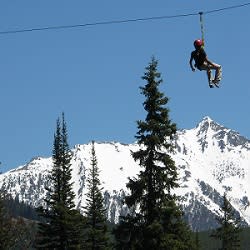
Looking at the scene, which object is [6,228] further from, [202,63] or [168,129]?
[202,63]

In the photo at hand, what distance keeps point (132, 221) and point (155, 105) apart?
675cm

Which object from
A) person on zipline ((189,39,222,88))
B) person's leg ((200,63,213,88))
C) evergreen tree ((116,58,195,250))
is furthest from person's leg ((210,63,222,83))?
evergreen tree ((116,58,195,250))

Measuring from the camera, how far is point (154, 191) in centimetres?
4056

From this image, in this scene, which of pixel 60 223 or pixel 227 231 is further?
pixel 227 231

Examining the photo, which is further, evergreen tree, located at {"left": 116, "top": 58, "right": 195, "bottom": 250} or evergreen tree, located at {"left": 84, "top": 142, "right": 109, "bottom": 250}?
evergreen tree, located at {"left": 84, "top": 142, "right": 109, "bottom": 250}

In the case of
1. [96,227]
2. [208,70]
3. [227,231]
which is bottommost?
[208,70]

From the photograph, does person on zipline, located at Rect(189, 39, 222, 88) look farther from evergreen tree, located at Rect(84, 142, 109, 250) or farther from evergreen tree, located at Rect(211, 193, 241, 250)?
evergreen tree, located at Rect(211, 193, 241, 250)

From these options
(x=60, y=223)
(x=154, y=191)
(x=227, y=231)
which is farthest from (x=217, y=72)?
(x=227, y=231)

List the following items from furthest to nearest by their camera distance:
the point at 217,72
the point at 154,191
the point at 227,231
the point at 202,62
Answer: the point at 227,231, the point at 154,191, the point at 217,72, the point at 202,62

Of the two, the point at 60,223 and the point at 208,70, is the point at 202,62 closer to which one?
the point at 208,70

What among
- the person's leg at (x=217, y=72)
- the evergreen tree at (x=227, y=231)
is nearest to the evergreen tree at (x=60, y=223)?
the evergreen tree at (x=227, y=231)

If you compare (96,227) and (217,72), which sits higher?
(96,227)

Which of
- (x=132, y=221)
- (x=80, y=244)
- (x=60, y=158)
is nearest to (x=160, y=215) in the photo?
(x=132, y=221)

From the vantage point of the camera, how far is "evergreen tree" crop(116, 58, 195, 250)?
3950cm
